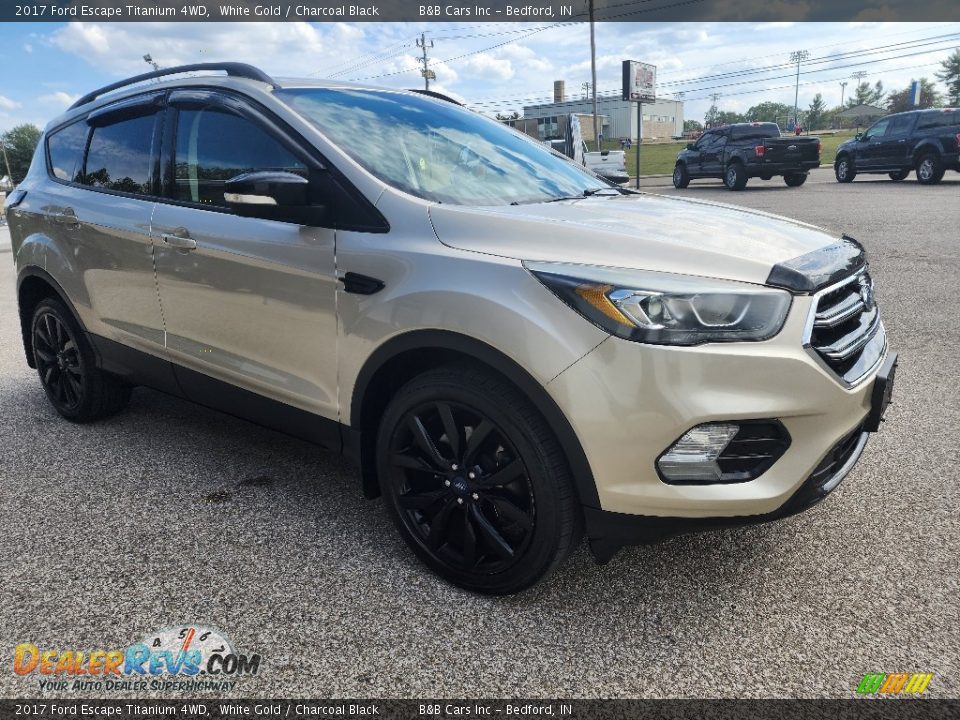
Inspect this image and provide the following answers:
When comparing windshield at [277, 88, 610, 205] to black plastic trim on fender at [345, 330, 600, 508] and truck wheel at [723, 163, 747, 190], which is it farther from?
truck wheel at [723, 163, 747, 190]

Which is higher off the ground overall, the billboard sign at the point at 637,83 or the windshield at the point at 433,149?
the billboard sign at the point at 637,83

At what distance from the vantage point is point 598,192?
126 inches

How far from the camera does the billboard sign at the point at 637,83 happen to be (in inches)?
1016

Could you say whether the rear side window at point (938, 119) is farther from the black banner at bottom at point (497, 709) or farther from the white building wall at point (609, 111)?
the white building wall at point (609, 111)

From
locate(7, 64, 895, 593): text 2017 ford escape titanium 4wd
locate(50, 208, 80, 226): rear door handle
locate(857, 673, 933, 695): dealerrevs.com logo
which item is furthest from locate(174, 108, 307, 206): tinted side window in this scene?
locate(857, 673, 933, 695): dealerrevs.com logo

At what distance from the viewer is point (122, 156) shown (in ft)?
11.7

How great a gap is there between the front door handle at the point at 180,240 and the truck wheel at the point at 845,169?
21697mm

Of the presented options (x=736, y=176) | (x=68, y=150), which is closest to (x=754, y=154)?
(x=736, y=176)

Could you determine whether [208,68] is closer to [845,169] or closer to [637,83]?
[845,169]

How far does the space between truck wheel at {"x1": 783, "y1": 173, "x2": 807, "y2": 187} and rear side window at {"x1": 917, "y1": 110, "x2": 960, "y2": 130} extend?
9.92 ft

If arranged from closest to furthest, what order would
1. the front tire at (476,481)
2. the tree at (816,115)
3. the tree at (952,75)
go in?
the front tire at (476,481) < the tree at (952,75) < the tree at (816,115)

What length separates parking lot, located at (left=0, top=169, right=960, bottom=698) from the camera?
2096 millimetres

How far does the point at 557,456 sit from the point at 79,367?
3.12m

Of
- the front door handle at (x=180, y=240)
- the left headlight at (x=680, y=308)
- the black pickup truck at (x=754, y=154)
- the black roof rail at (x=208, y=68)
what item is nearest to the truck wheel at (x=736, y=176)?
the black pickup truck at (x=754, y=154)
